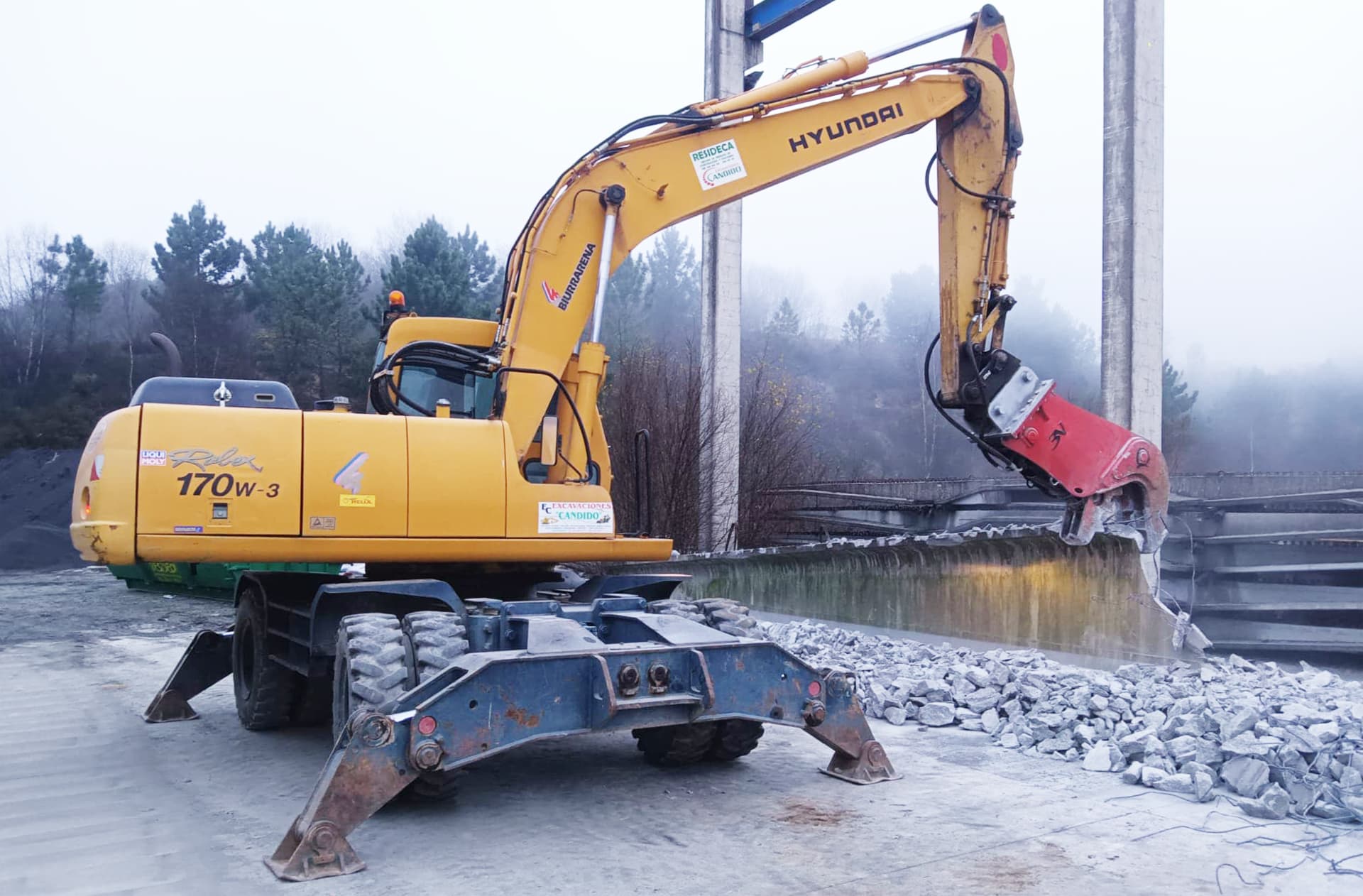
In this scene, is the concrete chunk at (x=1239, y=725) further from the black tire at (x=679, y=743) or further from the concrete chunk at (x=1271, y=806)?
the black tire at (x=679, y=743)

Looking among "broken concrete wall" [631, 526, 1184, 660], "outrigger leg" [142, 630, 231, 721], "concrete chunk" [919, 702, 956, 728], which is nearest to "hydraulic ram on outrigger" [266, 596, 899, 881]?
"concrete chunk" [919, 702, 956, 728]

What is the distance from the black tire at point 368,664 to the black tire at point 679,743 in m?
1.43

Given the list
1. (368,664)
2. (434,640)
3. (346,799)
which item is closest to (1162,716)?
(434,640)

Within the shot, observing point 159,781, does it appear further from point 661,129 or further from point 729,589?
point 729,589

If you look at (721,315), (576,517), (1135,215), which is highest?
(1135,215)

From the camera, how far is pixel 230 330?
38.2m

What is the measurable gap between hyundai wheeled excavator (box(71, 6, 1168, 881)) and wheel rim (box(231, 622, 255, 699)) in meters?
0.03

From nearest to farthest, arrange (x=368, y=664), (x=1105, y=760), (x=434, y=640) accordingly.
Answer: (x=368, y=664) < (x=434, y=640) < (x=1105, y=760)

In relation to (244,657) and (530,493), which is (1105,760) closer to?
(530,493)

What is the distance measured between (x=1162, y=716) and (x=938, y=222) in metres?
3.59

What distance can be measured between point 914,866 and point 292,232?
3995cm

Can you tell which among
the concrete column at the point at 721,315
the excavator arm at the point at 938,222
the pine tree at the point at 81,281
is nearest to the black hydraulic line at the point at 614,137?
the excavator arm at the point at 938,222

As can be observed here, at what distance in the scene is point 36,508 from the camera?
2758 cm

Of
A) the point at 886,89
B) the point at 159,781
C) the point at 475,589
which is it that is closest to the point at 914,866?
the point at 475,589
